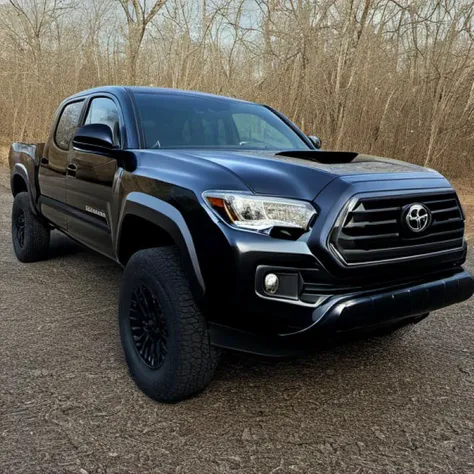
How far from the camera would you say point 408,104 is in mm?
10312

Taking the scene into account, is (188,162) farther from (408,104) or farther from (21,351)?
(408,104)

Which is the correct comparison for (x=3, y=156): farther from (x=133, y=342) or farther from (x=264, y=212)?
(x=264, y=212)

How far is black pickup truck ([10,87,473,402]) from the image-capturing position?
7.21 ft

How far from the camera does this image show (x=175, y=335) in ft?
7.84

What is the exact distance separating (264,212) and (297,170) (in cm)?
29

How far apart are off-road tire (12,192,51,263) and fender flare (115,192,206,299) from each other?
245 cm

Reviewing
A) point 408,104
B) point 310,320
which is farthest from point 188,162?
point 408,104

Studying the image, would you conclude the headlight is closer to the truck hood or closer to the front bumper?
the truck hood

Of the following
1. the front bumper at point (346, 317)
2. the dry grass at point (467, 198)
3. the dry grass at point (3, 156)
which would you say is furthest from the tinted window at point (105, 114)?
the dry grass at point (3, 156)

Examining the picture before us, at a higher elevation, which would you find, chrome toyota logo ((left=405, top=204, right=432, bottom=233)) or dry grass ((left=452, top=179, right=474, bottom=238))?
chrome toyota logo ((left=405, top=204, right=432, bottom=233))

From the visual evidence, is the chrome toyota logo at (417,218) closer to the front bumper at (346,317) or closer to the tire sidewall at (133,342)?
the front bumper at (346,317)

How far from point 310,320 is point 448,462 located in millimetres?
842

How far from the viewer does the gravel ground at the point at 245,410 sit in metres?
2.16

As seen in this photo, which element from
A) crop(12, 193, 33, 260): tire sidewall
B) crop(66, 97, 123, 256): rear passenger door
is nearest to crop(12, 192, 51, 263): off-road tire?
crop(12, 193, 33, 260): tire sidewall
